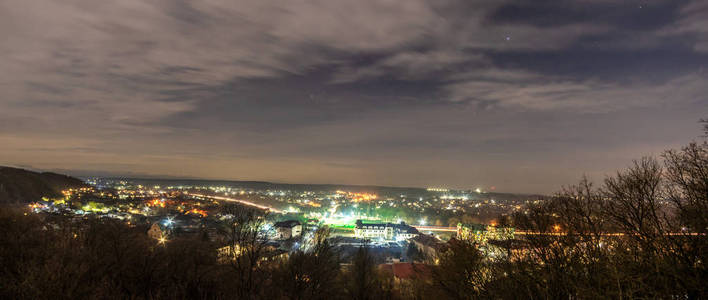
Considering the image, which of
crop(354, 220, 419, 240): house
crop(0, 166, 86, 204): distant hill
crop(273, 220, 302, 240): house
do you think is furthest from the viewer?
crop(354, 220, 419, 240): house

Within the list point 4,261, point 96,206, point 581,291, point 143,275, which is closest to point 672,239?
point 581,291

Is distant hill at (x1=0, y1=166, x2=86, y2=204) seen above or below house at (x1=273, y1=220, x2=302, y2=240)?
above

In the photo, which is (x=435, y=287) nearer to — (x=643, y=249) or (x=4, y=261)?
(x=643, y=249)

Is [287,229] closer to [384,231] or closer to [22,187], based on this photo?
[384,231]

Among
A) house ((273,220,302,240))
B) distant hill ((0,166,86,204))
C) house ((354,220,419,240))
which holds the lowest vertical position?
house ((354,220,419,240))

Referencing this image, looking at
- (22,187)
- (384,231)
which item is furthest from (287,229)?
(22,187)

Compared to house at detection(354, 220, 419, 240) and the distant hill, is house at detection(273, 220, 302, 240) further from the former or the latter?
the distant hill

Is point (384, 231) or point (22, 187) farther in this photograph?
point (22, 187)

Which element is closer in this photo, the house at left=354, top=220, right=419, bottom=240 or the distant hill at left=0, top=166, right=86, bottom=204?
the distant hill at left=0, top=166, right=86, bottom=204

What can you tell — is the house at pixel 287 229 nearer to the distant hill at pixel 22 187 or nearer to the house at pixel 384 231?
the house at pixel 384 231

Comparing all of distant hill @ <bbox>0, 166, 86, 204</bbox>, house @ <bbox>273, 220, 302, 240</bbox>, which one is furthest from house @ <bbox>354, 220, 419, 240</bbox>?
distant hill @ <bbox>0, 166, 86, 204</bbox>

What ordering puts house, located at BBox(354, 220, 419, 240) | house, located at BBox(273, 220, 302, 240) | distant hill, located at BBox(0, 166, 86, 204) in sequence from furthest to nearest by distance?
house, located at BBox(354, 220, 419, 240), distant hill, located at BBox(0, 166, 86, 204), house, located at BBox(273, 220, 302, 240)
